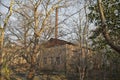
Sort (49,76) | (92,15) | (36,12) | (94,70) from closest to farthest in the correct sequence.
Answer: (92,15) → (36,12) → (49,76) → (94,70)

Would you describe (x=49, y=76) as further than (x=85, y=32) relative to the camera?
Yes

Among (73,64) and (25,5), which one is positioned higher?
(25,5)

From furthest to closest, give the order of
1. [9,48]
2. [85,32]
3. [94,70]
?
[94,70]
[85,32]
[9,48]

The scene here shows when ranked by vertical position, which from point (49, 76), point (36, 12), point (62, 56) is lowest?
point (49, 76)

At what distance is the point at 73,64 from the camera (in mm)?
38562

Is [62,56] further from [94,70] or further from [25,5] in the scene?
[25,5]

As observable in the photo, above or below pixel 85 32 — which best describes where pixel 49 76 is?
below

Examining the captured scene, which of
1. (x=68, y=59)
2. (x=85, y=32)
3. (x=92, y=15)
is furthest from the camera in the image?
(x=68, y=59)

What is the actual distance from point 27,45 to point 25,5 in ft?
11.1

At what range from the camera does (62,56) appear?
1571 inches

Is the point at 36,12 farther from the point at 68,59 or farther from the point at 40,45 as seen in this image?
the point at 68,59

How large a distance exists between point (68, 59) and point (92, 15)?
23943 mm

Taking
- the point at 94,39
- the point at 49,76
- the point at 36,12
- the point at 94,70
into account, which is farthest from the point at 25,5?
the point at 94,70

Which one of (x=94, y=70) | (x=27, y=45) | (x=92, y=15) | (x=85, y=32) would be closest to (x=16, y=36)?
(x=27, y=45)
